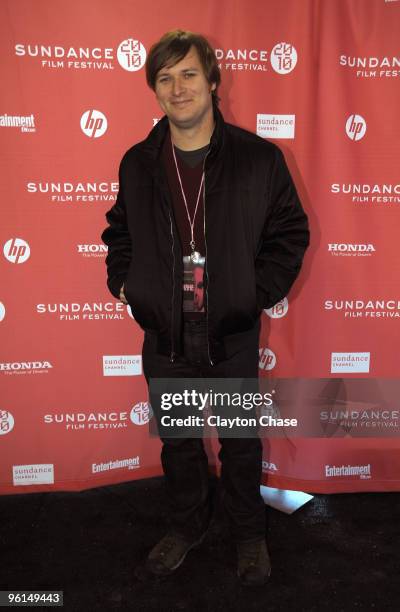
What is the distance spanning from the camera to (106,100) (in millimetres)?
2350

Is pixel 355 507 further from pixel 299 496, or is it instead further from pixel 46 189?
pixel 46 189

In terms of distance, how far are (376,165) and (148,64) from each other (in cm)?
119

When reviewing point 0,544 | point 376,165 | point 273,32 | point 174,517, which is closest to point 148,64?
point 273,32

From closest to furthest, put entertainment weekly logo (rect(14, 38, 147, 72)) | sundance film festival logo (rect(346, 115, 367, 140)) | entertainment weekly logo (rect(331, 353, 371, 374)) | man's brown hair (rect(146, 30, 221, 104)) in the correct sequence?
man's brown hair (rect(146, 30, 221, 104)), entertainment weekly logo (rect(14, 38, 147, 72)), sundance film festival logo (rect(346, 115, 367, 140)), entertainment weekly logo (rect(331, 353, 371, 374))

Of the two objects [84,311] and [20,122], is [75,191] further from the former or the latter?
[84,311]

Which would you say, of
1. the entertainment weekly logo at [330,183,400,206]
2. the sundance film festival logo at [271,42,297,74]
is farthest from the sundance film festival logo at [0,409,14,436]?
the sundance film festival logo at [271,42,297,74]

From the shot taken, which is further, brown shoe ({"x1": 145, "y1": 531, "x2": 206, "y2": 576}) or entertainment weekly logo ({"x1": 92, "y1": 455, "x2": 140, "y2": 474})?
entertainment weekly logo ({"x1": 92, "y1": 455, "x2": 140, "y2": 474})

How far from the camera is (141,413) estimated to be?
2.74 meters

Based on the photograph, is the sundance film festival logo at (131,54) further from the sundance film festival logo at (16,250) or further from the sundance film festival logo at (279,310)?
the sundance film festival logo at (279,310)

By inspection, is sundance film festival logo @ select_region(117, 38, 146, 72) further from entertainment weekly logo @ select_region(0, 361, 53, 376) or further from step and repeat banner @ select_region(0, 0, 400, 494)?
entertainment weekly logo @ select_region(0, 361, 53, 376)

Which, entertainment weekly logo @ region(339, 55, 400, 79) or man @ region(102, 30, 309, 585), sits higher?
entertainment weekly logo @ region(339, 55, 400, 79)

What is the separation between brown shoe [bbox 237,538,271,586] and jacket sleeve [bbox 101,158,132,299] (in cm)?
113

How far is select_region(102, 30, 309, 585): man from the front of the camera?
1804mm

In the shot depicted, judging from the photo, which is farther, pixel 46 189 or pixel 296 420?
pixel 296 420
